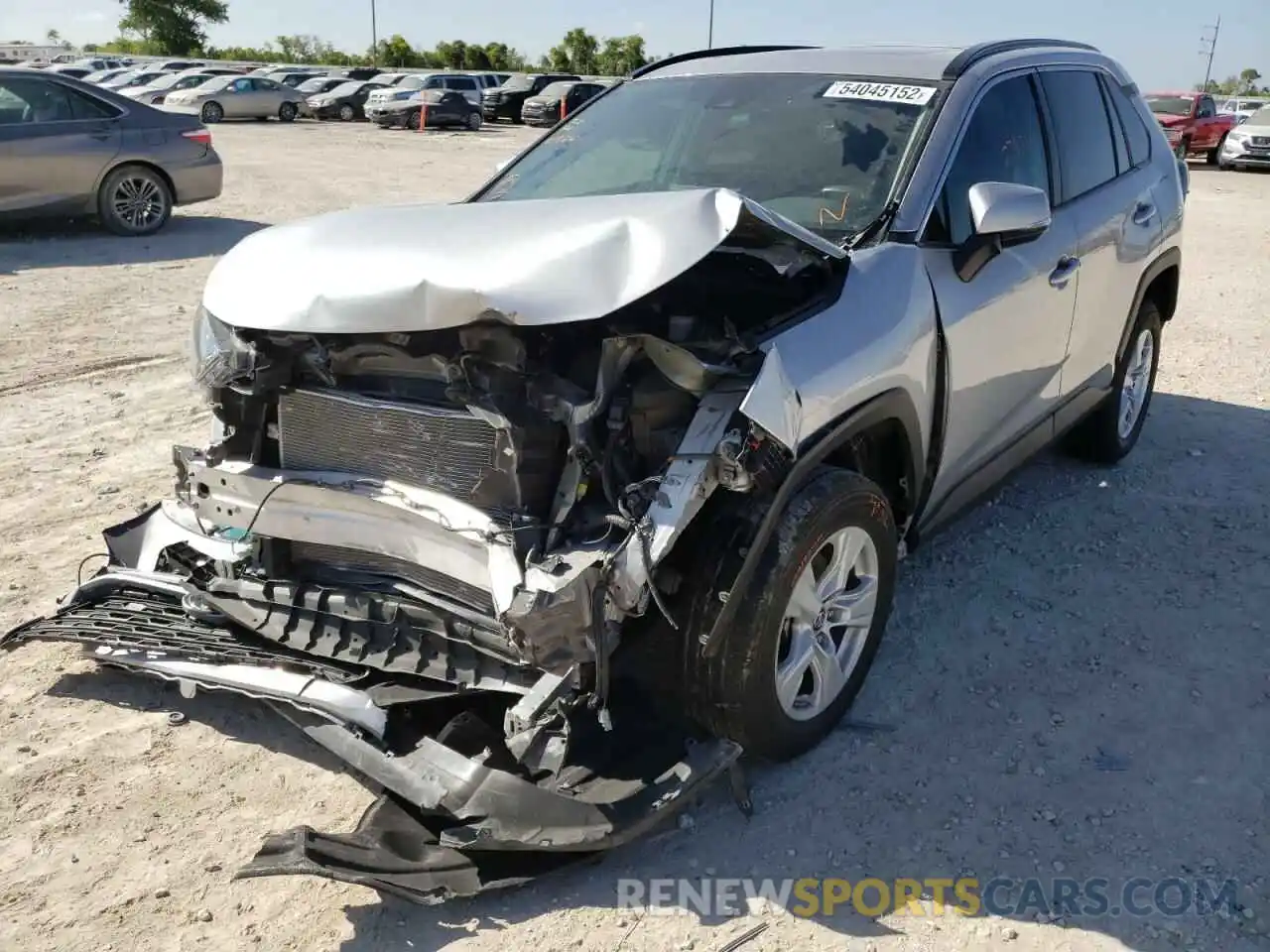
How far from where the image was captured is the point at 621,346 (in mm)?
2725

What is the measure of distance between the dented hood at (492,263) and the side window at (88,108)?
961 cm

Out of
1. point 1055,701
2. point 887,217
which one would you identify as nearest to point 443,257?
point 887,217

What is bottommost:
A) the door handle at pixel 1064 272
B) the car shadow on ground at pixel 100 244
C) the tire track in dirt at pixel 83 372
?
the tire track in dirt at pixel 83 372

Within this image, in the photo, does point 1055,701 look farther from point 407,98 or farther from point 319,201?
point 407,98

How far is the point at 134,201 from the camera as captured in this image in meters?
A: 11.6

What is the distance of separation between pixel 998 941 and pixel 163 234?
11.6m

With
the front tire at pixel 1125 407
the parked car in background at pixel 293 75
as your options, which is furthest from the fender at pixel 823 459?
the parked car in background at pixel 293 75

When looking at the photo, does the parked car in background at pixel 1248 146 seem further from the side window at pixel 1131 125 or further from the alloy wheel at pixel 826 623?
the alloy wheel at pixel 826 623

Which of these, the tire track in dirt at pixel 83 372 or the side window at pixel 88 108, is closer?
the tire track in dirt at pixel 83 372

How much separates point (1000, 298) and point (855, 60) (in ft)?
3.58

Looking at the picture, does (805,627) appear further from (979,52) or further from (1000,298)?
(979,52)

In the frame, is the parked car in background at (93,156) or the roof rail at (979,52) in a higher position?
the roof rail at (979,52)

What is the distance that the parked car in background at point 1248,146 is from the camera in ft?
77.4

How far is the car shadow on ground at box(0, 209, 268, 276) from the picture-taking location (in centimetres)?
1027
